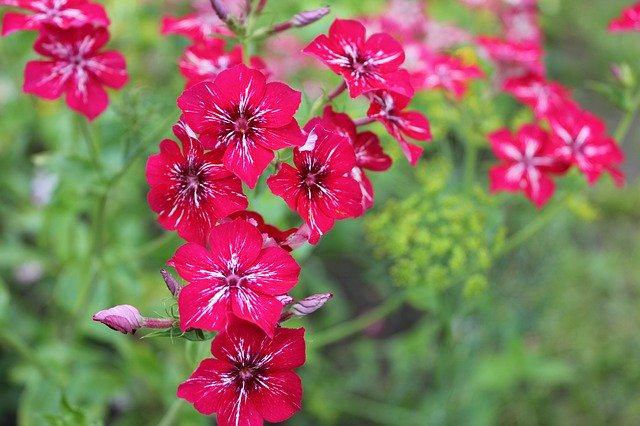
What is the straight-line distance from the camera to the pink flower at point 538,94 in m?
1.72

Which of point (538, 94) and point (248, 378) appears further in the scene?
point (538, 94)

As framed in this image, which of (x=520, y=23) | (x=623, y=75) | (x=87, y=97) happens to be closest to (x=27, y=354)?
(x=87, y=97)

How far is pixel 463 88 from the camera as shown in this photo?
1826 millimetres

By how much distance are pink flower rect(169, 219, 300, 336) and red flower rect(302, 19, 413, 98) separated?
0.29 metres

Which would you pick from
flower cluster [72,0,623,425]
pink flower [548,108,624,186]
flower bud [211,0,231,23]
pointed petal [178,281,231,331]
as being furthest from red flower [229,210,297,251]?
pink flower [548,108,624,186]

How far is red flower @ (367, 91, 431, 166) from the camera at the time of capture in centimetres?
115

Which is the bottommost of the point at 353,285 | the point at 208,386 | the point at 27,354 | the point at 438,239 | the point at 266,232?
the point at 353,285

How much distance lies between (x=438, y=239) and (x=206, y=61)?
680 mm

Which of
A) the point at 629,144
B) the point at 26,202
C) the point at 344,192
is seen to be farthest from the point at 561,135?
the point at 629,144

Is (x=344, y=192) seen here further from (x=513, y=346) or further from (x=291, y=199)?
(x=513, y=346)

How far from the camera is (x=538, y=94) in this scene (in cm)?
177

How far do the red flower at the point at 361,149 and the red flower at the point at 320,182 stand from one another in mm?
56

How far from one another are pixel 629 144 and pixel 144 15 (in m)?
2.82

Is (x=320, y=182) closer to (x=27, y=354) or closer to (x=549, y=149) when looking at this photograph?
(x=549, y=149)
